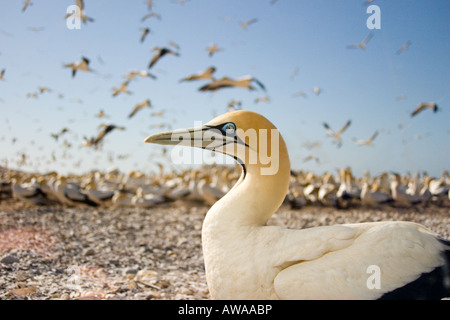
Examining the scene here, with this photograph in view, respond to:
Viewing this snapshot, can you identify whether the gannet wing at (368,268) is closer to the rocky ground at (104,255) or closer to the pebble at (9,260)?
the rocky ground at (104,255)

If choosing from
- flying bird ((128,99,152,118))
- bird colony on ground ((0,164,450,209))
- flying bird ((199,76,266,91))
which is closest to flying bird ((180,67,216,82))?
flying bird ((199,76,266,91))

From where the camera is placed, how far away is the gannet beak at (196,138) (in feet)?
8.59

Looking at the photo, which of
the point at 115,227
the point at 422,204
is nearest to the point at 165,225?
the point at 115,227

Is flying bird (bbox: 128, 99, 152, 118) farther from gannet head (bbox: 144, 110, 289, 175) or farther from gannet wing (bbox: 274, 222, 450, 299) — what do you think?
gannet wing (bbox: 274, 222, 450, 299)

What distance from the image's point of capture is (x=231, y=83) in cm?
793

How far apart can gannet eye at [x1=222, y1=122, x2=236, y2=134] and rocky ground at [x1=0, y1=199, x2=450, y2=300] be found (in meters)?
2.26

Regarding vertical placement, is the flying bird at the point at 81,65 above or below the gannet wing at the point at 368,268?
above

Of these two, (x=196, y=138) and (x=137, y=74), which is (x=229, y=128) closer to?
(x=196, y=138)

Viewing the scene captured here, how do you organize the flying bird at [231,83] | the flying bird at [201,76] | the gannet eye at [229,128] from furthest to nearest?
the flying bird at [201,76] < the flying bird at [231,83] < the gannet eye at [229,128]

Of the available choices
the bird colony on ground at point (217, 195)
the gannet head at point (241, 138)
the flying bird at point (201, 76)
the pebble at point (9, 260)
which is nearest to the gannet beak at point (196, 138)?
the gannet head at point (241, 138)

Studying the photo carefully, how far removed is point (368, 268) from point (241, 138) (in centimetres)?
114

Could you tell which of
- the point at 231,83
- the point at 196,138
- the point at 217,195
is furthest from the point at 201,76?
the point at 196,138

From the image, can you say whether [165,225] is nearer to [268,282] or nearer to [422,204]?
[268,282]

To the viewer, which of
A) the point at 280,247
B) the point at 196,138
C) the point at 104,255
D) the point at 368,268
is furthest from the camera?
the point at 104,255
